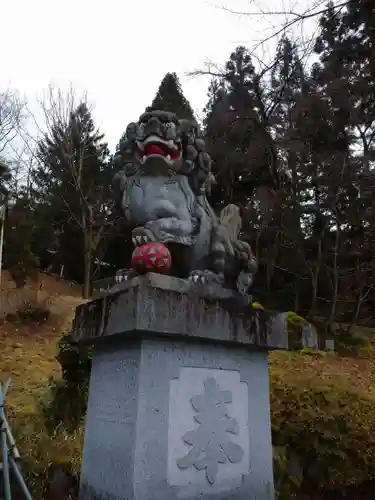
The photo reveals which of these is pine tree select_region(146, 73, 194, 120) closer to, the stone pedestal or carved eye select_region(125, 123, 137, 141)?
carved eye select_region(125, 123, 137, 141)

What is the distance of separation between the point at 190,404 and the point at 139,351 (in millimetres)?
423

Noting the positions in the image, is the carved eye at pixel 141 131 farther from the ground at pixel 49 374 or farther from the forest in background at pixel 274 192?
the forest in background at pixel 274 192

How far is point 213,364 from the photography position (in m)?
2.70

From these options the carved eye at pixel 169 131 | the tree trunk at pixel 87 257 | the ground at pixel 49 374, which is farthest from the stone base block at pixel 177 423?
the tree trunk at pixel 87 257

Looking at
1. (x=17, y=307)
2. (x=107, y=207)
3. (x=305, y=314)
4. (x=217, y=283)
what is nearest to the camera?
(x=217, y=283)

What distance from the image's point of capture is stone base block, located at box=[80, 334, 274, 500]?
2.36 meters

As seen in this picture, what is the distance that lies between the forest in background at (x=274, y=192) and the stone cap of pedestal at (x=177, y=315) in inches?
408

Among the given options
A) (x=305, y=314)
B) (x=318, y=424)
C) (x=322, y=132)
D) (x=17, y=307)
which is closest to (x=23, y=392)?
(x=318, y=424)

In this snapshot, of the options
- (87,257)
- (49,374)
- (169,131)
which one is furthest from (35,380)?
(87,257)

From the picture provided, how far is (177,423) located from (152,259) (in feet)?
3.01

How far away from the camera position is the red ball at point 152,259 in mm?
2670

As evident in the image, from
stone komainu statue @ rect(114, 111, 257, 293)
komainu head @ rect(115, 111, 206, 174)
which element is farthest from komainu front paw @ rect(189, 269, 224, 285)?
komainu head @ rect(115, 111, 206, 174)

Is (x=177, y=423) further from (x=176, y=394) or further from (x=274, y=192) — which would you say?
(x=274, y=192)

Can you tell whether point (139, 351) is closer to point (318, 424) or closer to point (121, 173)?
point (121, 173)
